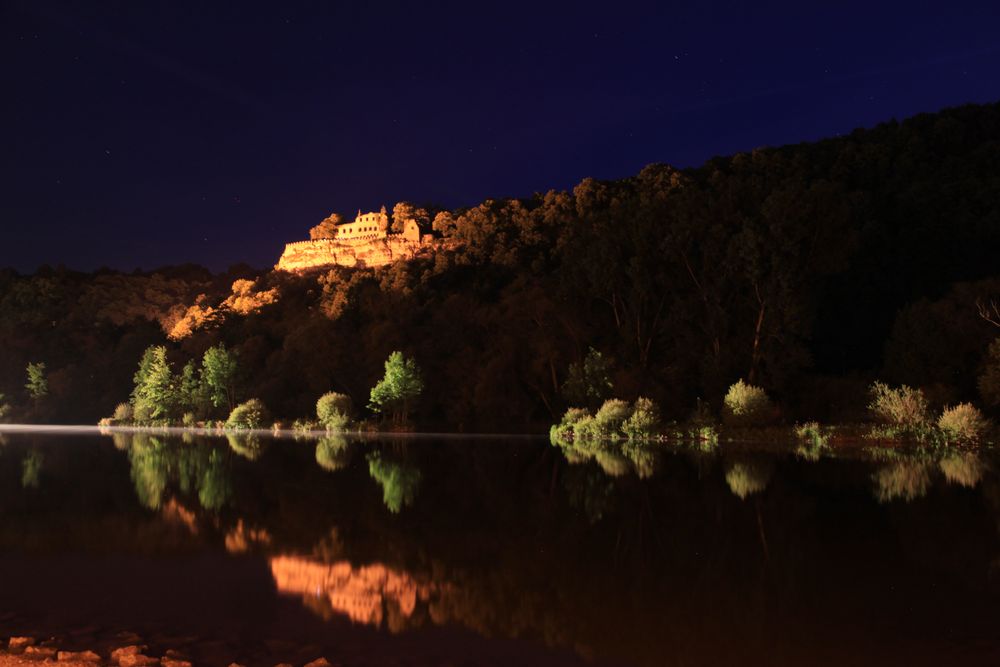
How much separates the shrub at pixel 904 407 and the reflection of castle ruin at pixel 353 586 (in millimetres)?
26590

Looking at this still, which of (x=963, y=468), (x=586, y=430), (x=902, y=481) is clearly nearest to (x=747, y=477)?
(x=902, y=481)

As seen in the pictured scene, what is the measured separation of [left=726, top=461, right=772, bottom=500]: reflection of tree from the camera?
15.9 meters

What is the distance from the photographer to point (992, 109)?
66.2m

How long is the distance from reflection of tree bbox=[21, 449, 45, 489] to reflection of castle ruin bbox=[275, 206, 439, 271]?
186 feet

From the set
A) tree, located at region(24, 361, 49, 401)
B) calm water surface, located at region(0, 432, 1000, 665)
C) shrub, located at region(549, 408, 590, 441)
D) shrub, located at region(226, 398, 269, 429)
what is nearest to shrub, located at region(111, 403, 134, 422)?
tree, located at region(24, 361, 49, 401)

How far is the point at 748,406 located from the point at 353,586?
2801cm

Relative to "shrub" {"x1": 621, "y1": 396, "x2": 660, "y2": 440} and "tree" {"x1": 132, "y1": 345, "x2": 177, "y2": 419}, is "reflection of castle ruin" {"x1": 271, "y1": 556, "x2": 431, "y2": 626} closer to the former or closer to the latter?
"shrub" {"x1": 621, "y1": 396, "x2": 660, "y2": 440}

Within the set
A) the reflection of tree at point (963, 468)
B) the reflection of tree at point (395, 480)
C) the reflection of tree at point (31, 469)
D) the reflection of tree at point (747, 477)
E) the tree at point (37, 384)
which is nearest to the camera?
the reflection of tree at point (395, 480)

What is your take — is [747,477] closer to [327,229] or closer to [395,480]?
[395,480]

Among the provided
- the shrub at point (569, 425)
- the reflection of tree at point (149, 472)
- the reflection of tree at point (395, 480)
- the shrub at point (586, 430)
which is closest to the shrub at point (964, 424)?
the shrub at point (586, 430)

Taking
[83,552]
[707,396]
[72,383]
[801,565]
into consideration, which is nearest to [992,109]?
[707,396]

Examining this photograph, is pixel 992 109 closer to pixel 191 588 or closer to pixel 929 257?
pixel 929 257

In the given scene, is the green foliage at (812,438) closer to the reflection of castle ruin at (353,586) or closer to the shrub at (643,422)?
the shrub at (643,422)

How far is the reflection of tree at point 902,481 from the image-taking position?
15.1m
